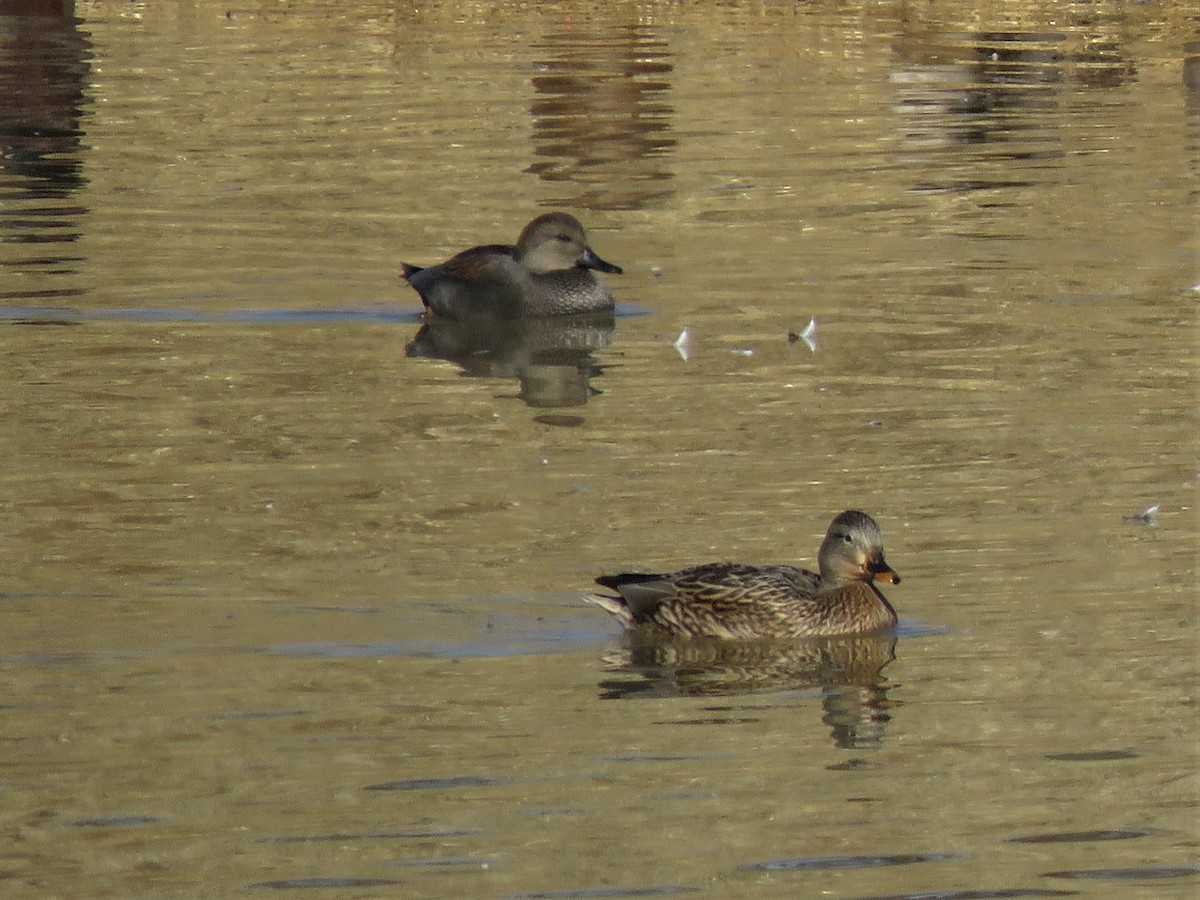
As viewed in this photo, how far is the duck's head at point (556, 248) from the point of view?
1532cm

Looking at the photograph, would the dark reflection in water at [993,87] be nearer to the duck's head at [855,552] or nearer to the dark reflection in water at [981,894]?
the duck's head at [855,552]

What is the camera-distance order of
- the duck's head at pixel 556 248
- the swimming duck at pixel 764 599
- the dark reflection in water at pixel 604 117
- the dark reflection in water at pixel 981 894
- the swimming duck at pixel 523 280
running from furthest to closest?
the dark reflection in water at pixel 604 117
the duck's head at pixel 556 248
the swimming duck at pixel 523 280
the swimming duck at pixel 764 599
the dark reflection in water at pixel 981 894

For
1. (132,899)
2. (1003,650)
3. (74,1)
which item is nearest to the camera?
(132,899)

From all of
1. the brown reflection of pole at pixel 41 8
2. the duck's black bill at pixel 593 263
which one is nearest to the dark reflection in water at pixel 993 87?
the duck's black bill at pixel 593 263

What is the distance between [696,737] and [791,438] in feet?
12.6

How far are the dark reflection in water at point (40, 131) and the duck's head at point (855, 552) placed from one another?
7.48 metres

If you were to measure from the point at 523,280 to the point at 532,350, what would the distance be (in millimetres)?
888

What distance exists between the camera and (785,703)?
8367 millimetres

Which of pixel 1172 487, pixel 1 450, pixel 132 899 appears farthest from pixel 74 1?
pixel 132 899

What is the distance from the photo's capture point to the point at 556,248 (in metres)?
15.3

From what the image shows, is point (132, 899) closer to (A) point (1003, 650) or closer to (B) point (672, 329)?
(A) point (1003, 650)

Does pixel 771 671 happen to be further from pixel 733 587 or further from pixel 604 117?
pixel 604 117

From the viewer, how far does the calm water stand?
716 cm

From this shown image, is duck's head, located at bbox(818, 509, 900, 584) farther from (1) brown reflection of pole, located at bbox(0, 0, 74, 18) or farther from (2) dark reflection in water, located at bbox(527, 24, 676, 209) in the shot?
(1) brown reflection of pole, located at bbox(0, 0, 74, 18)
